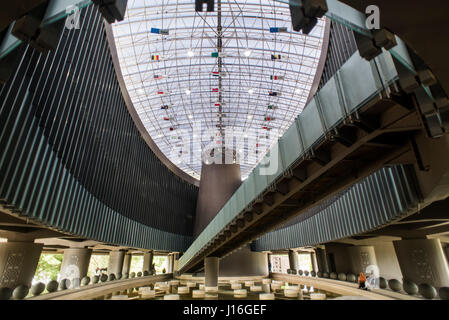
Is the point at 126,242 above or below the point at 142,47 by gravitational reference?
below

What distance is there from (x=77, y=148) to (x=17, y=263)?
23.3 ft

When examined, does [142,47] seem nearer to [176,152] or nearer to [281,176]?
[176,152]

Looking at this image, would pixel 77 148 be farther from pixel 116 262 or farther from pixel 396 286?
pixel 396 286

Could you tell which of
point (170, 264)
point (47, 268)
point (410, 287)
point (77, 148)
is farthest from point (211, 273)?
point (47, 268)

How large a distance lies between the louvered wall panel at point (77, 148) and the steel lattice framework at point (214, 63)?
9.17m

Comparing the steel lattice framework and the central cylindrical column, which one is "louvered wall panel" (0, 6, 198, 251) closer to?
the central cylindrical column

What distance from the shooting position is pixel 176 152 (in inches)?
1965

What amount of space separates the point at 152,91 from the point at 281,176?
3065 centimetres

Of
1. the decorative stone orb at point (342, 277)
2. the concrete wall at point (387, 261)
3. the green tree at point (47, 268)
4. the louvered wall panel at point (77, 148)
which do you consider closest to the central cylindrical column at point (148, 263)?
the louvered wall panel at point (77, 148)

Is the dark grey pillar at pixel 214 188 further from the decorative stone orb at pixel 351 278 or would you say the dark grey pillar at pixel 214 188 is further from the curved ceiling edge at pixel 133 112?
the decorative stone orb at pixel 351 278

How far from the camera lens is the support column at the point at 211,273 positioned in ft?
74.3
